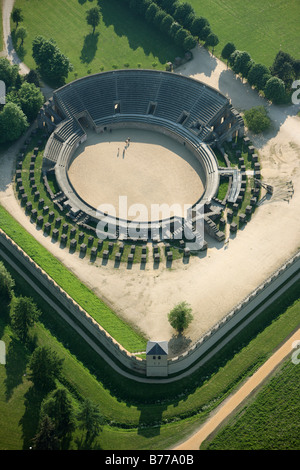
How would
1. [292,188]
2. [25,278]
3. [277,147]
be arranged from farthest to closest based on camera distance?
[277,147], [292,188], [25,278]

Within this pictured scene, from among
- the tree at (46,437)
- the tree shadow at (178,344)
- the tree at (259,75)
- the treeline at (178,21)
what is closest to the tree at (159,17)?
the treeline at (178,21)

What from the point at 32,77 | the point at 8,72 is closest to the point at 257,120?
the point at 32,77

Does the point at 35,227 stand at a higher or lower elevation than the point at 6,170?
lower

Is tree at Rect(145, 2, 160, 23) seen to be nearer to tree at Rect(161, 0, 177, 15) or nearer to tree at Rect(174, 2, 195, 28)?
tree at Rect(161, 0, 177, 15)

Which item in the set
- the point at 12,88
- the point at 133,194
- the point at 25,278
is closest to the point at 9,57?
the point at 12,88

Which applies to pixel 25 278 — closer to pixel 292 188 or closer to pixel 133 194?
pixel 133 194

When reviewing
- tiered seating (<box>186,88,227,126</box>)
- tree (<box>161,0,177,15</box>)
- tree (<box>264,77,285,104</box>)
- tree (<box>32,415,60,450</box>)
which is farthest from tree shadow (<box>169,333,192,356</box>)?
tree (<box>161,0,177,15</box>)

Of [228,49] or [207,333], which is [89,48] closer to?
[228,49]
